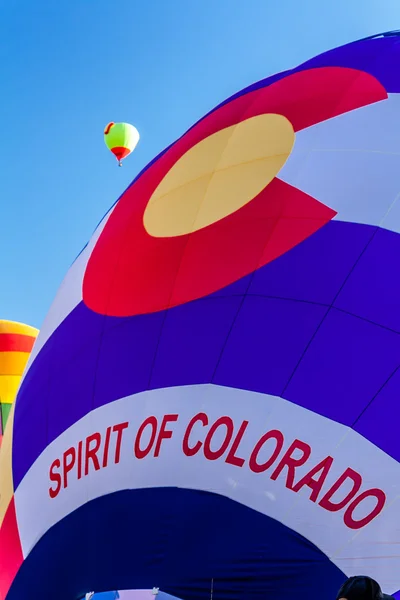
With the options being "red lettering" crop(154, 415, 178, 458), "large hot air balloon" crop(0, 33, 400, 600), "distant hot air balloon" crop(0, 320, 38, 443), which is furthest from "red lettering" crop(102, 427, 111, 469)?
"distant hot air balloon" crop(0, 320, 38, 443)

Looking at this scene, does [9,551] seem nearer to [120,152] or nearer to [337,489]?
[337,489]

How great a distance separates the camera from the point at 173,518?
4484 millimetres

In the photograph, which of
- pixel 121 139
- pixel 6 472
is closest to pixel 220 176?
pixel 6 472

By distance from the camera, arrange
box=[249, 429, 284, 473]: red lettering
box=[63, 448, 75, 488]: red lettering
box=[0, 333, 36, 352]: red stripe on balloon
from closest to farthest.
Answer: box=[249, 429, 284, 473]: red lettering, box=[63, 448, 75, 488]: red lettering, box=[0, 333, 36, 352]: red stripe on balloon

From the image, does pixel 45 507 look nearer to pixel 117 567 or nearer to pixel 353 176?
pixel 117 567

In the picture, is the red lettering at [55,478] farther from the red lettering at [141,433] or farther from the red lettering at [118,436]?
the red lettering at [141,433]

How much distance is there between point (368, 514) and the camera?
4.11 m

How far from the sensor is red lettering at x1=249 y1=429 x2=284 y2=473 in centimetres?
433

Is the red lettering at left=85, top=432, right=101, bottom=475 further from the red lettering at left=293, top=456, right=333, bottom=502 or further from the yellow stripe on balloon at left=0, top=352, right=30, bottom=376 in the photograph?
the yellow stripe on balloon at left=0, top=352, right=30, bottom=376

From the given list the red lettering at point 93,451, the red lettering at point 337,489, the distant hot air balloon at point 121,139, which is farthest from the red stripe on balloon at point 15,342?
the red lettering at point 337,489

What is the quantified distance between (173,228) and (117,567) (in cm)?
210

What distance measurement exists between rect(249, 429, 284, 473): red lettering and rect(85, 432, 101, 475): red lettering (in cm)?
103

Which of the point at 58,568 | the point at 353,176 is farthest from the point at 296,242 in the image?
the point at 58,568

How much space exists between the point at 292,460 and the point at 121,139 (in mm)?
11112
